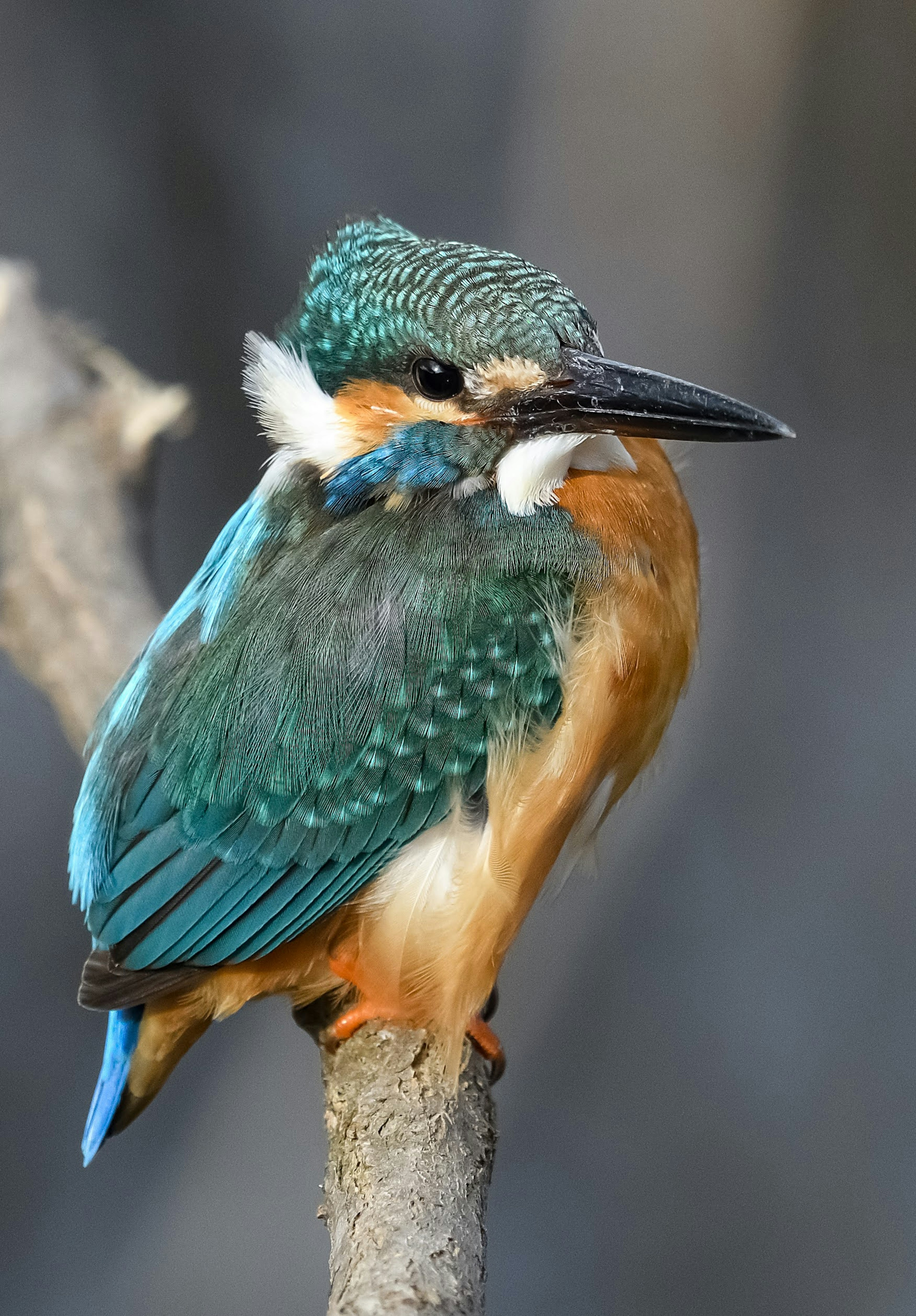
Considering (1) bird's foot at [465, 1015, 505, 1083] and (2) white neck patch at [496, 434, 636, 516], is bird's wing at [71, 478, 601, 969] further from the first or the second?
(1) bird's foot at [465, 1015, 505, 1083]

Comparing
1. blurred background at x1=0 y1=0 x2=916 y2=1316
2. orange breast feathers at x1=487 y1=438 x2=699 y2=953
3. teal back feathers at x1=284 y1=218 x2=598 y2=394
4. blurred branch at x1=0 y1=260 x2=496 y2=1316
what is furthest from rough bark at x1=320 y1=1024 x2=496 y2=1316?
blurred background at x1=0 y1=0 x2=916 y2=1316

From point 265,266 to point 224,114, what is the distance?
1.13 ft

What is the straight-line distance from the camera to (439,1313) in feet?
2.91

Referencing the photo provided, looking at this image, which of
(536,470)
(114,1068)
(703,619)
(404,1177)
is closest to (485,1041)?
(404,1177)

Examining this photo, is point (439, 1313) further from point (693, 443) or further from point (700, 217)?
point (700, 217)

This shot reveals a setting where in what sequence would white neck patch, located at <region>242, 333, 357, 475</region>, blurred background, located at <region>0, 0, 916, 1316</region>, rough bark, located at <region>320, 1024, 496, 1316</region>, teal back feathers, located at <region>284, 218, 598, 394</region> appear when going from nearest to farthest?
rough bark, located at <region>320, 1024, 496, 1316</region>, teal back feathers, located at <region>284, 218, 598, 394</region>, white neck patch, located at <region>242, 333, 357, 475</region>, blurred background, located at <region>0, 0, 916, 1316</region>

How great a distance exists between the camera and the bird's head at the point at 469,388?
1.16m

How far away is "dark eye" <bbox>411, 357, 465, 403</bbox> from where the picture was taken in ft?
3.85

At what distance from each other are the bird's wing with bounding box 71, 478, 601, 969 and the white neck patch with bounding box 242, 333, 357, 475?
8 cm

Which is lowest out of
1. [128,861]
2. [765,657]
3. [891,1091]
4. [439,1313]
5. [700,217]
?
[891,1091]

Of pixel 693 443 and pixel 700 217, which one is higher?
pixel 700 217

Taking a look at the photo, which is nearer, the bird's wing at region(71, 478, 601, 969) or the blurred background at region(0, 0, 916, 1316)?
the bird's wing at region(71, 478, 601, 969)

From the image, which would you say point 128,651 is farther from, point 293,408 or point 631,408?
point 631,408

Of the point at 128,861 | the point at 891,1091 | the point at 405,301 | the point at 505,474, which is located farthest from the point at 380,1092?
the point at 891,1091
